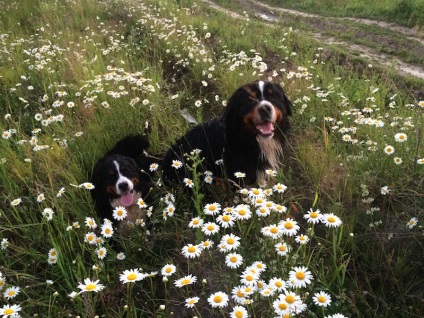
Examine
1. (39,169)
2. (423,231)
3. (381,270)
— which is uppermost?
(423,231)

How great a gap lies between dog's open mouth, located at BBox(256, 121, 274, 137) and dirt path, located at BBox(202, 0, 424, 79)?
4178mm

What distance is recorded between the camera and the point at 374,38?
9180mm

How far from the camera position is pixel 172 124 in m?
4.37

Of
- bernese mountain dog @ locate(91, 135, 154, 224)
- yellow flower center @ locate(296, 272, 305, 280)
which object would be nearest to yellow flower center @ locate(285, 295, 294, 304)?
yellow flower center @ locate(296, 272, 305, 280)

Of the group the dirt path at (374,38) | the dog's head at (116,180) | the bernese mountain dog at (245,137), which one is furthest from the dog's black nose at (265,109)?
the dirt path at (374,38)

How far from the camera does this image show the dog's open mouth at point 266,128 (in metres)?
3.24

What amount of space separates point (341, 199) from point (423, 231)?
66 cm

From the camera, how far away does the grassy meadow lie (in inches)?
76.7

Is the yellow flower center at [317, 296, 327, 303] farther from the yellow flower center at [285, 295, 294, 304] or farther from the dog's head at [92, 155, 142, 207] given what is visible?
the dog's head at [92, 155, 142, 207]

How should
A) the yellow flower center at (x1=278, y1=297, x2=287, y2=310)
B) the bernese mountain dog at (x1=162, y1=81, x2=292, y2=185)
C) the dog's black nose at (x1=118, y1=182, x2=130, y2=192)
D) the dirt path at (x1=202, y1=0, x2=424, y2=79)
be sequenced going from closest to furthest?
the yellow flower center at (x1=278, y1=297, x2=287, y2=310) → the dog's black nose at (x1=118, y1=182, x2=130, y2=192) → the bernese mountain dog at (x1=162, y1=81, x2=292, y2=185) → the dirt path at (x1=202, y1=0, x2=424, y2=79)

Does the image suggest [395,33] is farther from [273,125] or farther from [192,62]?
[273,125]

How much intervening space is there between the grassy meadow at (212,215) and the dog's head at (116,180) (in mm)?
188

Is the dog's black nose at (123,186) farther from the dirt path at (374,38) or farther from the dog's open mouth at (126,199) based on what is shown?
the dirt path at (374,38)

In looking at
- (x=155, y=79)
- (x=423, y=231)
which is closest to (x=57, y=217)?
(x=423, y=231)
